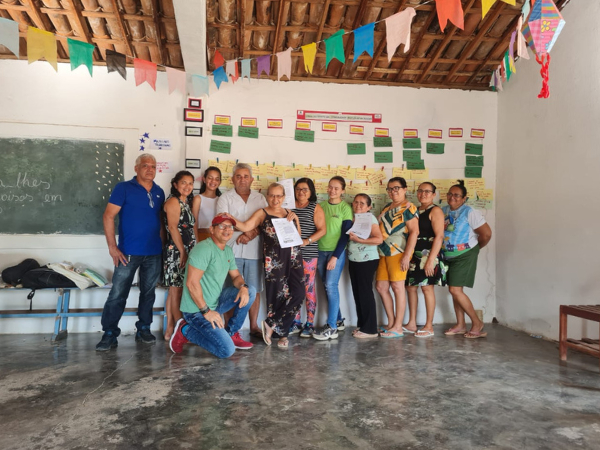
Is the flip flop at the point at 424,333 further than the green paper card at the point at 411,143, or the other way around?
the green paper card at the point at 411,143

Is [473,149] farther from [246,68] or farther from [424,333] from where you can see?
[246,68]

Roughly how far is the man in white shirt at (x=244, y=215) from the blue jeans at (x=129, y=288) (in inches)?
27.8

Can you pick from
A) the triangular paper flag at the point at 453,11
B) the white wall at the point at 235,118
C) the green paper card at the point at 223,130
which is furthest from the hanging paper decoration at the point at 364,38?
the green paper card at the point at 223,130

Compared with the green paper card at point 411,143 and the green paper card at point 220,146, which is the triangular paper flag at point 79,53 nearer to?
the green paper card at point 220,146

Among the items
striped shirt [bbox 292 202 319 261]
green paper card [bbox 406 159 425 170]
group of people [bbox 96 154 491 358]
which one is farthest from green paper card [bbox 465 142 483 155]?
striped shirt [bbox 292 202 319 261]

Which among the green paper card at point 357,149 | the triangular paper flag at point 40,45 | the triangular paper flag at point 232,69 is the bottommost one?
the green paper card at point 357,149

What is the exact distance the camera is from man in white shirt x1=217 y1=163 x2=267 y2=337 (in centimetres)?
376

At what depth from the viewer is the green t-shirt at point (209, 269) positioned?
311cm

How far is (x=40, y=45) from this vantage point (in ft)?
11.0

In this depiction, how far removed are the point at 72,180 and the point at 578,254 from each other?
188 inches

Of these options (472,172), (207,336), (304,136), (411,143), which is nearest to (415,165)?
(411,143)

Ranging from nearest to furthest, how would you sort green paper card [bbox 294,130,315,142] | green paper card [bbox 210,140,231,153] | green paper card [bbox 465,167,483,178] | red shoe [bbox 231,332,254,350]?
red shoe [bbox 231,332,254,350]
green paper card [bbox 210,140,231,153]
green paper card [bbox 294,130,315,142]
green paper card [bbox 465,167,483,178]

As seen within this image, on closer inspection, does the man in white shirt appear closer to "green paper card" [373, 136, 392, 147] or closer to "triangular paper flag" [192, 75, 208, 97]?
"triangular paper flag" [192, 75, 208, 97]

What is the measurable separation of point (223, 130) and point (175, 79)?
68 cm
